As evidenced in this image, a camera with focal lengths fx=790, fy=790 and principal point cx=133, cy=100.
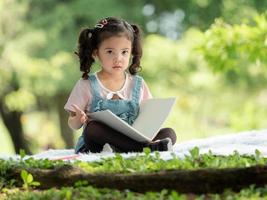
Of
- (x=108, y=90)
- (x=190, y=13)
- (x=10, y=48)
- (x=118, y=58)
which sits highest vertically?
(x=190, y=13)

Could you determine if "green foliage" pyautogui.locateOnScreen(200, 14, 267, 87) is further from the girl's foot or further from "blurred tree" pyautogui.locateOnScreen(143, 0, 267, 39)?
"blurred tree" pyautogui.locateOnScreen(143, 0, 267, 39)

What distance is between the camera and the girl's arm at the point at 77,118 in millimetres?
4179

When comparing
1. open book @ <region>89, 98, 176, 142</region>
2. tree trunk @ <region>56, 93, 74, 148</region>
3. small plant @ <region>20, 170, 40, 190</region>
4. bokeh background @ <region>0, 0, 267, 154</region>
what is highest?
bokeh background @ <region>0, 0, 267, 154</region>

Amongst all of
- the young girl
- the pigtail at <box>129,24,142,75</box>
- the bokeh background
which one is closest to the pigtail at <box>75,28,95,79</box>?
the young girl

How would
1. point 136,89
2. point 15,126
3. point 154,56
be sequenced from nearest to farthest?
1. point 136,89
2. point 154,56
3. point 15,126

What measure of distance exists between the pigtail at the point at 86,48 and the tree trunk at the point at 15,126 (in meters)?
9.63

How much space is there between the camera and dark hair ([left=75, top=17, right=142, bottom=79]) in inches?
176

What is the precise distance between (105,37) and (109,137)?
23.8 inches

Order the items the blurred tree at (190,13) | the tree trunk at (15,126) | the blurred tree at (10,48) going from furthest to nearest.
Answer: the tree trunk at (15,126), the blurred tree at (10,48), the blurred tree at (190,13)

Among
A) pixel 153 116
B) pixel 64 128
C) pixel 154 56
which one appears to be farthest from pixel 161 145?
pixel 64 128

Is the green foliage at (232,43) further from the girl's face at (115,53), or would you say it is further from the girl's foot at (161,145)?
the girl's foot at (161,145)

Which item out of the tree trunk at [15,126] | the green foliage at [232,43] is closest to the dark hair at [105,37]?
the green foliage at [232,43]

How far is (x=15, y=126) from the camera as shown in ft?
47.0

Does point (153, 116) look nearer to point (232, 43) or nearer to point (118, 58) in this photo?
point (118, 58)
